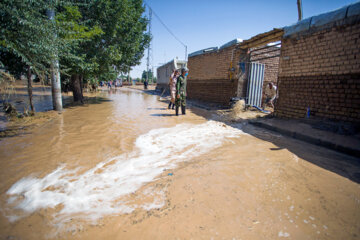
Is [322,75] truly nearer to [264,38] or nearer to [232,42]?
[264,38]

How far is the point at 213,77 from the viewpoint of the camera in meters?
11.3

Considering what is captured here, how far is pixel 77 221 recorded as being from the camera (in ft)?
6.08

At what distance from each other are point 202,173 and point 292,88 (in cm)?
504

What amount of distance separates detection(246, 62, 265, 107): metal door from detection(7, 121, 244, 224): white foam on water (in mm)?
5996

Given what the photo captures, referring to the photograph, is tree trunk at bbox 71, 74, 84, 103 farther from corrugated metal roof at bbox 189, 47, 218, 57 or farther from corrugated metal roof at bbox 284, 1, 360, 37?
corrugated metal roof at bbox 284, 1, 360, 37

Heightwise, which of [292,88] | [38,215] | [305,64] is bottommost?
[38,215]

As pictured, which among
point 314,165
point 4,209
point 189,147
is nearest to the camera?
point 4,209

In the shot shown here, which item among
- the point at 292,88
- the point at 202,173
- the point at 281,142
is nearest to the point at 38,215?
the point at 202,173

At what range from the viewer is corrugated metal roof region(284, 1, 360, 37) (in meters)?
4.46

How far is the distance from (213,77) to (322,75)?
6.71m

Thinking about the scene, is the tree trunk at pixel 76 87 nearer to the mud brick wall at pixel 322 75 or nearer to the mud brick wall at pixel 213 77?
the mud brick wall at pixel 213 77

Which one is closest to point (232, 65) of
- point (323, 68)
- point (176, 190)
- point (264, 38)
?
point (264, 38)

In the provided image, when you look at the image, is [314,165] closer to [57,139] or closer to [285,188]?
[285,188]

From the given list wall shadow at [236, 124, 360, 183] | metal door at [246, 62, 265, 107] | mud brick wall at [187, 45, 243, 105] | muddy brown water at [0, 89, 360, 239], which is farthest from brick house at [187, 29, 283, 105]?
muddy brown water at [0, 89, 360, 239]
